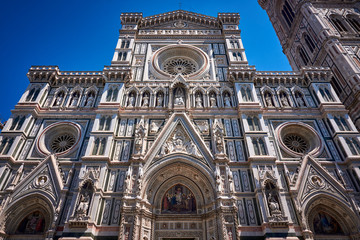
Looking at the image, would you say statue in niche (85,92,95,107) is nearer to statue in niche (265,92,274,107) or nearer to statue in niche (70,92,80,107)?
statue in niche (70,92,80,107)

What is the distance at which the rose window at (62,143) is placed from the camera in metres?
15.7

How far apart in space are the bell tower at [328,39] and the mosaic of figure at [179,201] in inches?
575

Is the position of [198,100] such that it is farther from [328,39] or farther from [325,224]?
[328,39]

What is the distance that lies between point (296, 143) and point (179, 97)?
8.87 metres

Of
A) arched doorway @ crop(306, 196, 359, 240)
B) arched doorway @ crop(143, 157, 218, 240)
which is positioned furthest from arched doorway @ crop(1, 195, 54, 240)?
arched doorway @ crop(306, 196, 359, 240)

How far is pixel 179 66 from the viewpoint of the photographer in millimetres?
21562

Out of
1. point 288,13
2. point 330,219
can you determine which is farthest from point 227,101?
point 288,13

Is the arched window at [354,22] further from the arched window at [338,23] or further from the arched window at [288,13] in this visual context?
the arched window at [288,13]

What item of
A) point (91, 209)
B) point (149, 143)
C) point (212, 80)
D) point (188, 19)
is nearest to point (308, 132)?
point (212, 80)

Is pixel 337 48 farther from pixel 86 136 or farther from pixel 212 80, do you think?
pixel 86 136

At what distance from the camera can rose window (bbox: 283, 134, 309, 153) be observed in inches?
626

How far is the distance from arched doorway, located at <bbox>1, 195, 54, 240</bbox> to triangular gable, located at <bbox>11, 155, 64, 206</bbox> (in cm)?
36

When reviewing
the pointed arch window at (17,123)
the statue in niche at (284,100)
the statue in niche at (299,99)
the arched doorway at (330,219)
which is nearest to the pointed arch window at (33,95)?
the pointed arch window at (17,123)

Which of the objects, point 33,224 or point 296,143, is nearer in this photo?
point 33,224
